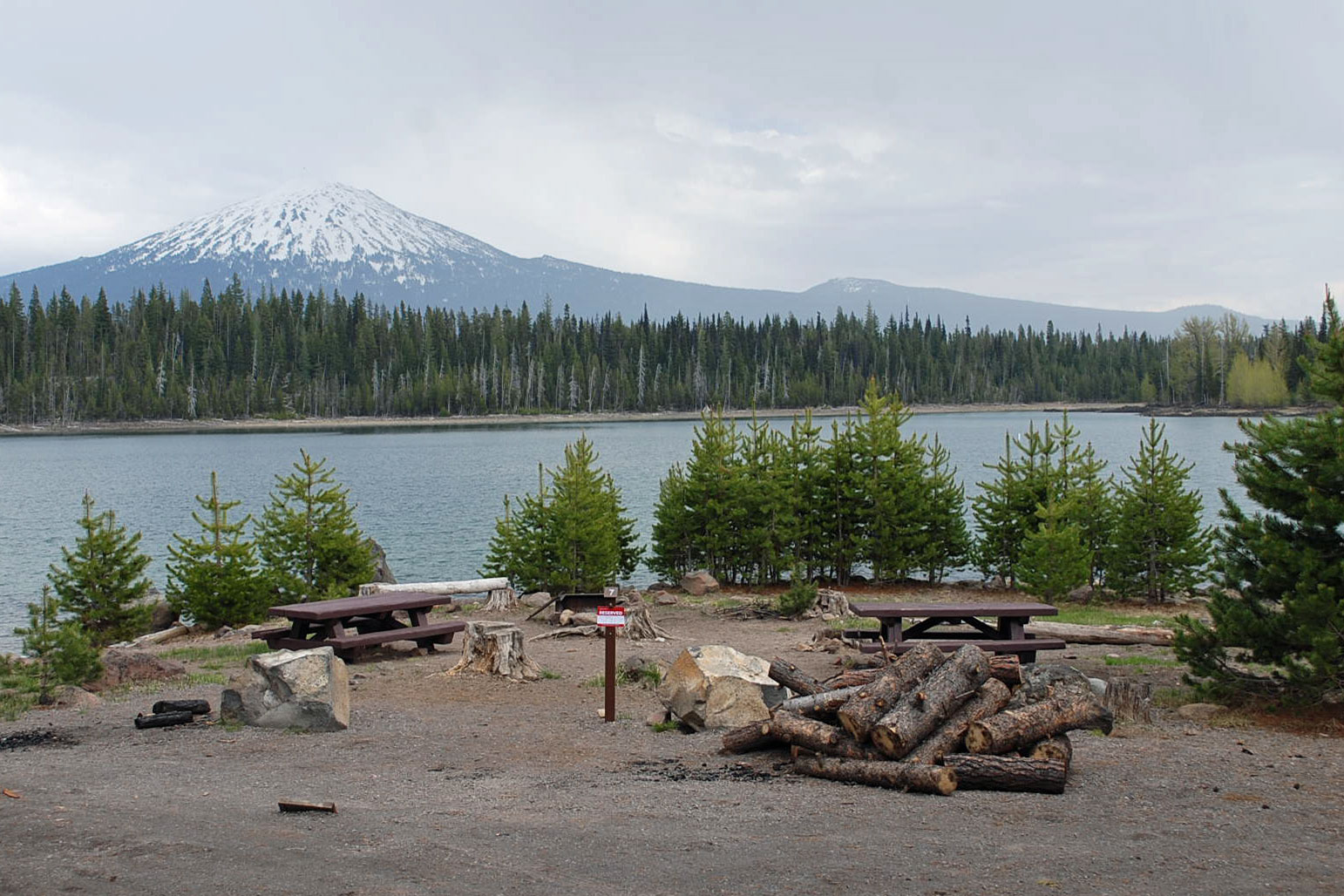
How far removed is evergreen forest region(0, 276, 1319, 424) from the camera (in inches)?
5507

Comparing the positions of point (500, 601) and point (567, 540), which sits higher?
point (567, 540)

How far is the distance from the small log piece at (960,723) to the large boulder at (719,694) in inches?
86.4

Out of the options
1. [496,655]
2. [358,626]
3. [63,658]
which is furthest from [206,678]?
[496,655]

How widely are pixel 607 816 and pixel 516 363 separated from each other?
16193 centimetres

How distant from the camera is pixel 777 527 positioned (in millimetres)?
24969

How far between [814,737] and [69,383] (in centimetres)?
15207

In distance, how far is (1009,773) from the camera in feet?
25.8

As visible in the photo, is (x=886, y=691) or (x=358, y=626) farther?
(x=358, y=626)

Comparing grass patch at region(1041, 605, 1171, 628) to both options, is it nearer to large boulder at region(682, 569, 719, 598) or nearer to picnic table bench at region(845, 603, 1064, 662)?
picnic table bench at region(845, 603, 1064, 662)

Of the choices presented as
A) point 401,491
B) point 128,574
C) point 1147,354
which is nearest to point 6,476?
point 401,491

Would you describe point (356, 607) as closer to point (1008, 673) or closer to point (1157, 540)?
point (1008, 673)

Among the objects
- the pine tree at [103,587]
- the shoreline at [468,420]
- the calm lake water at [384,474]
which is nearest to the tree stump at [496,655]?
the pine tree at [103,587]

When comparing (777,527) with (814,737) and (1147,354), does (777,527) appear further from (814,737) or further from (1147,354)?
(1147,354)

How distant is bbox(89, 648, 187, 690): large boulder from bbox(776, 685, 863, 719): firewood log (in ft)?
28.3
